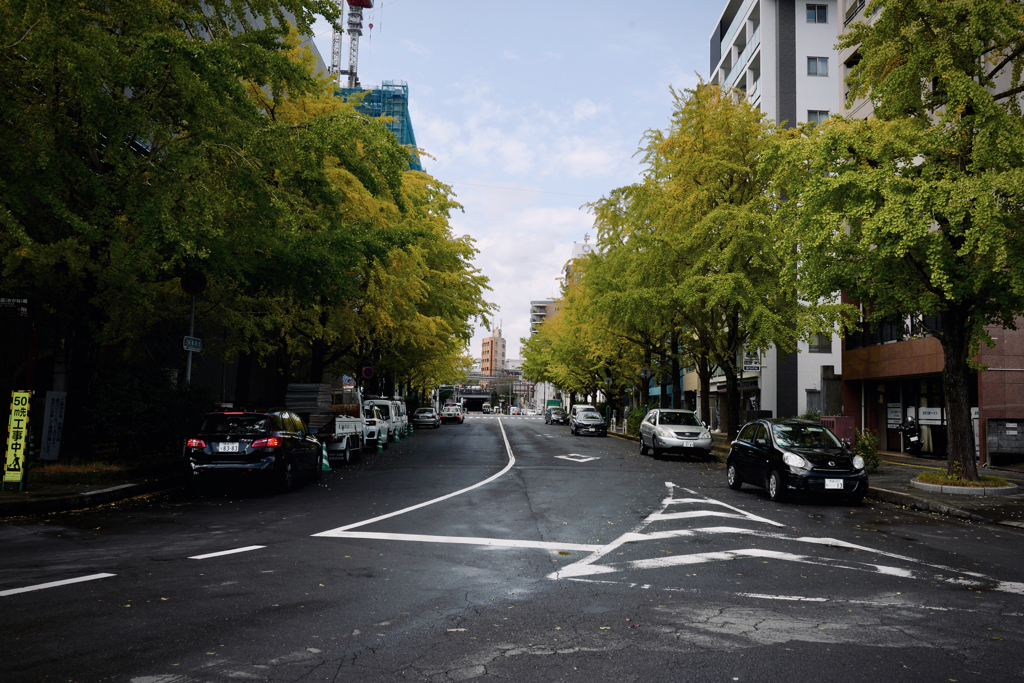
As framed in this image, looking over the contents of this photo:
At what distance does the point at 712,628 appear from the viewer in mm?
5473

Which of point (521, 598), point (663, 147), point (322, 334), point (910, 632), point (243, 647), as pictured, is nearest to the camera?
point (243, 647)

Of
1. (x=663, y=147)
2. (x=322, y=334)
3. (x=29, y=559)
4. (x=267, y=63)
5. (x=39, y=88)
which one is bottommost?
(x=29, y=559)

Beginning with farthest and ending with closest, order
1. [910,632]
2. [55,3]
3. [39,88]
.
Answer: [39,88] < [55,3] < [910,632]

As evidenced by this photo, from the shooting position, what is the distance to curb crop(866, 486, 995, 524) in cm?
1221

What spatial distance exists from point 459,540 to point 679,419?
18.4 m

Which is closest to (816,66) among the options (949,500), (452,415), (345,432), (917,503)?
(345,432)

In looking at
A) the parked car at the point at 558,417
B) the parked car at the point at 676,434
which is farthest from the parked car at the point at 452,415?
the parked car at the point at 676,434

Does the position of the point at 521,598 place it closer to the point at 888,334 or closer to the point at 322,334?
the point at 322,334

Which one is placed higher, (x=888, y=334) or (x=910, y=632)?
(x=888, y=334)

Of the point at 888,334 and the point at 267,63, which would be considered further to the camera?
the point at 888,334

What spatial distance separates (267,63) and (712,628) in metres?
12.7

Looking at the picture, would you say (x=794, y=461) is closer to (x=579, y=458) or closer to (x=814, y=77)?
(x=579, y=458)

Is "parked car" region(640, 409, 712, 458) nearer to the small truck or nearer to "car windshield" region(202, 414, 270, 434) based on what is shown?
the small truck

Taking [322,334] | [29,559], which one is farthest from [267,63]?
[322,334]
